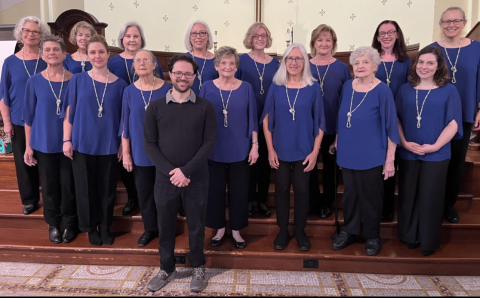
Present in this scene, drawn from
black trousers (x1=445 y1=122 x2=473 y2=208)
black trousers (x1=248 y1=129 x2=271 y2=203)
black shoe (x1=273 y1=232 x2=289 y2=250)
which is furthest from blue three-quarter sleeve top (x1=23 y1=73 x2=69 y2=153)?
black trousers (x1=445 y1=122 x2=473 y2=208)

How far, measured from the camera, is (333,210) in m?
3.22

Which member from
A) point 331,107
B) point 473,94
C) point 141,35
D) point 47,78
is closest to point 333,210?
point 331,107

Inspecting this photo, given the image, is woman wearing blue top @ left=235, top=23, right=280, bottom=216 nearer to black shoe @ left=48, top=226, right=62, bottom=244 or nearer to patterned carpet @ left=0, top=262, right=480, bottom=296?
patterned carpet @ left=0, top=262, right=480, bottom=296

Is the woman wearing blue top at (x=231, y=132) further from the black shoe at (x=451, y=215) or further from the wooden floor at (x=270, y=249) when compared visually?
the black shoe at (x=451, y=215)

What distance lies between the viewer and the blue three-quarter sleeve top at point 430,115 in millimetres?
2490

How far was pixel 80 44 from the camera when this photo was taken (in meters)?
3.08

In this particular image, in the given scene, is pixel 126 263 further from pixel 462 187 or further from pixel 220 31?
pixel 220 31

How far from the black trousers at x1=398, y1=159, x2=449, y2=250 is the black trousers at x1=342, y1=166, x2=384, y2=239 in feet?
0.67

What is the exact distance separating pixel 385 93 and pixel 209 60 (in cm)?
140

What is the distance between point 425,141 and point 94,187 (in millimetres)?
2427

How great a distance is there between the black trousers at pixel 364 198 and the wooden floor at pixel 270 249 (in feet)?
0.65

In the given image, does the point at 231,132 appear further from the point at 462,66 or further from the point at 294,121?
the point at 462,66

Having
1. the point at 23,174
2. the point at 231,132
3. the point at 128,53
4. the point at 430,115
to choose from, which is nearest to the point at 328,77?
the point at 430,115

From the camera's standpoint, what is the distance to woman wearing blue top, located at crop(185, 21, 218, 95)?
9.71 ft
